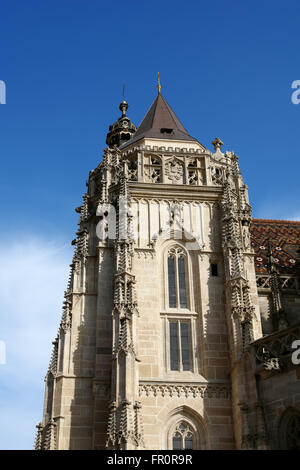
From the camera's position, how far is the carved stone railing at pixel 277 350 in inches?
730

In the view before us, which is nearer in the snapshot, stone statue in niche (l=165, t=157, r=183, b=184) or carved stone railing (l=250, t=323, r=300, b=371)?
carved stone railing (l=250, t=323, r=300, b=371)

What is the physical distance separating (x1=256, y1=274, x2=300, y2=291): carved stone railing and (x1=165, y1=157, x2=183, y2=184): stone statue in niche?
15.5ft

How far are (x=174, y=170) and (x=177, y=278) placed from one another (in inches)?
181

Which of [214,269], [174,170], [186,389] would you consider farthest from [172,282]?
[174,170]

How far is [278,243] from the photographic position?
2925cm

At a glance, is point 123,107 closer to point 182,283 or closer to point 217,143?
point 217,143

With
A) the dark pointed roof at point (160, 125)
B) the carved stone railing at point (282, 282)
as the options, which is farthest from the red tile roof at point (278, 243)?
the dark pointed roof at point (160, 125)

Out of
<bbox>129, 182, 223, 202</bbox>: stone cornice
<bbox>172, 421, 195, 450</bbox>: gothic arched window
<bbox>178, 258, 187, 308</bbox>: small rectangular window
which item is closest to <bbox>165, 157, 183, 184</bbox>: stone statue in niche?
<bbox>129, 182, 223, 202</bbox>: stone cornice

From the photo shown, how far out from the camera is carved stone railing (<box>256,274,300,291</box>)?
82.2ft

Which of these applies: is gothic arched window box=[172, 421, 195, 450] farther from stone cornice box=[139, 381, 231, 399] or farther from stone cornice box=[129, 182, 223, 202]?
stone cornice box=[129, 182, 223, 202]

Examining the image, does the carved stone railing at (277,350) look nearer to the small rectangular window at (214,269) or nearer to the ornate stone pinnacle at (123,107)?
the small rectangular window at (214,269)

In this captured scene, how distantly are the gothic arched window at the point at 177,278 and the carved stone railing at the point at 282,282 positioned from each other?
3757mm

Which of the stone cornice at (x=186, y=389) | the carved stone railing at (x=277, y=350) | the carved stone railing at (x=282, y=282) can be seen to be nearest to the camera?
the carved stone railing at (x=277, y=350)

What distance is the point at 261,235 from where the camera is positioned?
29.9 m
